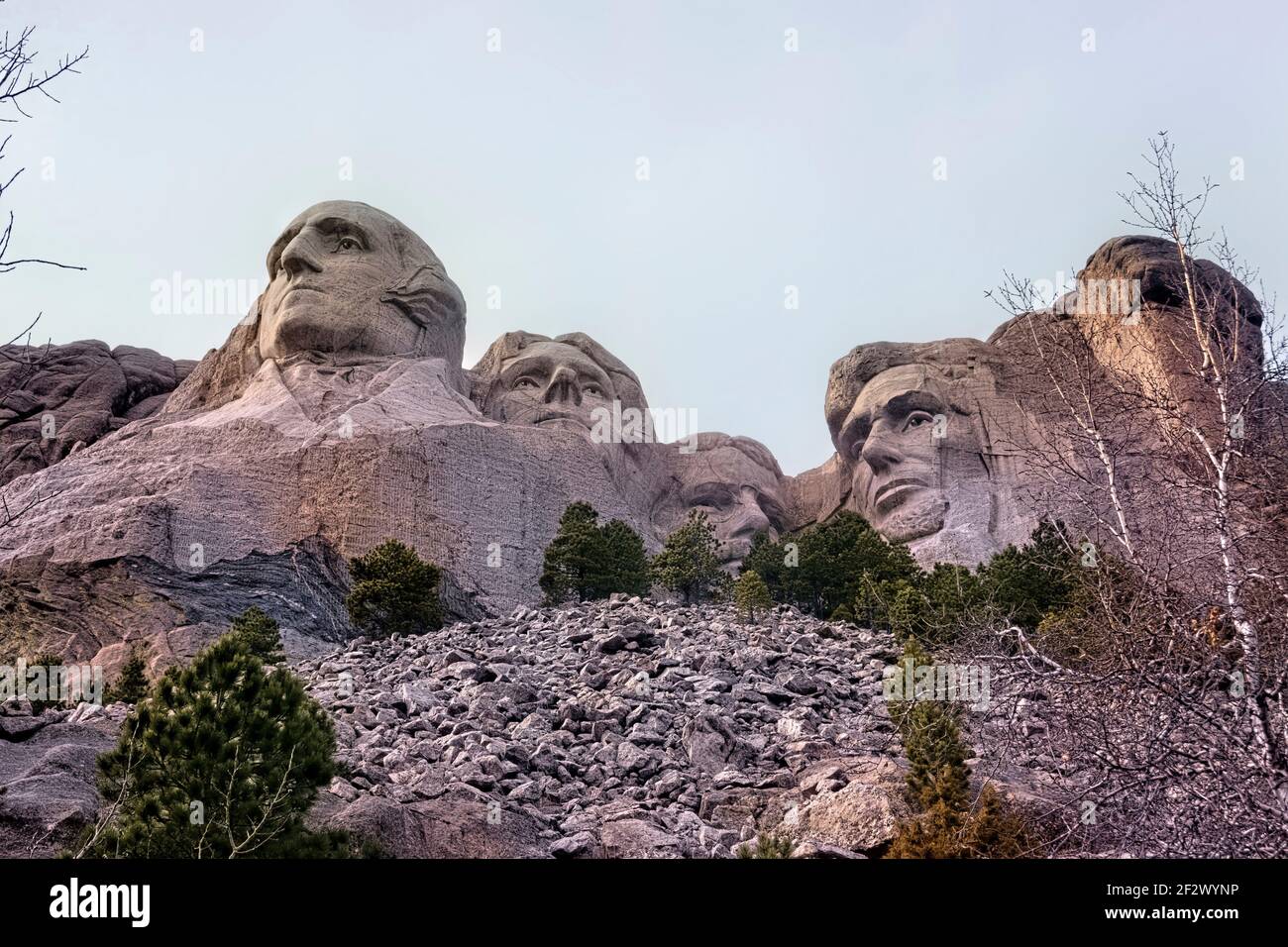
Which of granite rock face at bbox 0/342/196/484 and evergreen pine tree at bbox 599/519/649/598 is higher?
granite rock face at bbox 0/342/196/484

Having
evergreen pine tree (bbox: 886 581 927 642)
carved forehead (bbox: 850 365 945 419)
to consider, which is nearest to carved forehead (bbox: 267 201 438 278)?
carved forehead (bbox: 850 365 945 419)

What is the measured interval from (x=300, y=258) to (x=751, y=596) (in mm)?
17536

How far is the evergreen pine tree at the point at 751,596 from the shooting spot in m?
23.0

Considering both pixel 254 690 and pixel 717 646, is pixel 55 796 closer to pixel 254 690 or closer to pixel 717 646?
pixel 254 690

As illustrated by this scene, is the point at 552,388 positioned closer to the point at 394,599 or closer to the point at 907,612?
the point at 394,599

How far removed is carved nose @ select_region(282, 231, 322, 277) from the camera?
35.2 meters

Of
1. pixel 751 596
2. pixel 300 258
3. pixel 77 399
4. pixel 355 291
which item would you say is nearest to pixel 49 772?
pixel 751 596

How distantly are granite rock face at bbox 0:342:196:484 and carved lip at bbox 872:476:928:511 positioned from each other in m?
21.1

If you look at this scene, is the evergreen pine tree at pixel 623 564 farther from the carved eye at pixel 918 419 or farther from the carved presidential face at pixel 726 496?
the carved eye at pixel 918 419

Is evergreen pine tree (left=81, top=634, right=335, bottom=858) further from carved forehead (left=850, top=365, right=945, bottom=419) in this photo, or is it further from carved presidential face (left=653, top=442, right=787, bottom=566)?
carved forehead (left=850, top=365, right=945, bottom=419)

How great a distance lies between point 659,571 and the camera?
28.0m

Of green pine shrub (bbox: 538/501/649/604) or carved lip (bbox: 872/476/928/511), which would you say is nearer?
green pine shrub (bbox: 538/501/649/604)
